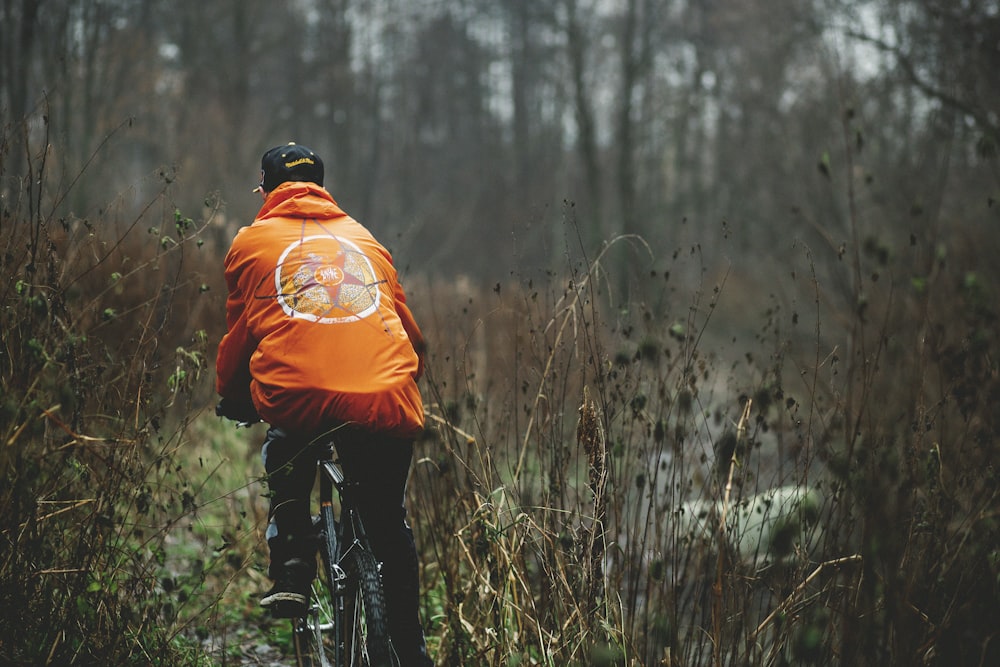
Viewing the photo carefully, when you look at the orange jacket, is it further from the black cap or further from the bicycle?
the bicycle

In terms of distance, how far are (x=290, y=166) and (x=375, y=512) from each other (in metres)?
1.26

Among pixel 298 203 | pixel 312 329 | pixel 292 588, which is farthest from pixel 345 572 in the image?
pixel 298 203

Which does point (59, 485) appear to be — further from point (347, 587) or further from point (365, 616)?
point (365, 616)

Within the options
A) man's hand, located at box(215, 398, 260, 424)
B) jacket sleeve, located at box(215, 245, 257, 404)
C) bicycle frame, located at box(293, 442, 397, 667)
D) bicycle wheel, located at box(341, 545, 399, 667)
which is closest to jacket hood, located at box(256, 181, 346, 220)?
jacket sleeve, located at box(215, 245, 257, 404)

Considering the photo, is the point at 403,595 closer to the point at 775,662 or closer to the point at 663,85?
the point at 775,662

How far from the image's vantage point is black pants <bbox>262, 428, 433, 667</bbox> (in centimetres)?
274

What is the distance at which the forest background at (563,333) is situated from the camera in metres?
2.57

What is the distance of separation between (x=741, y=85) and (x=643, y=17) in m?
2.93

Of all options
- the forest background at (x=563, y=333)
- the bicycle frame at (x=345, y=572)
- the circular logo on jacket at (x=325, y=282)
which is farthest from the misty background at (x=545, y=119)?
the bicycle frame at (x=345, y=572)

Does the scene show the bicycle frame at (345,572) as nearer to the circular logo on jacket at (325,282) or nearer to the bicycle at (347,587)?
the bicycle at (347,587)

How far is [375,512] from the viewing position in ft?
9.09

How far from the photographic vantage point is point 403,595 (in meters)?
2.82

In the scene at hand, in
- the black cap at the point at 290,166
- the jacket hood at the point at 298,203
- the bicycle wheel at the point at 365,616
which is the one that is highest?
the black cap at the point at 290,166

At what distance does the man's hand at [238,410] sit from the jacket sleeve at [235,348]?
3 centimetres
